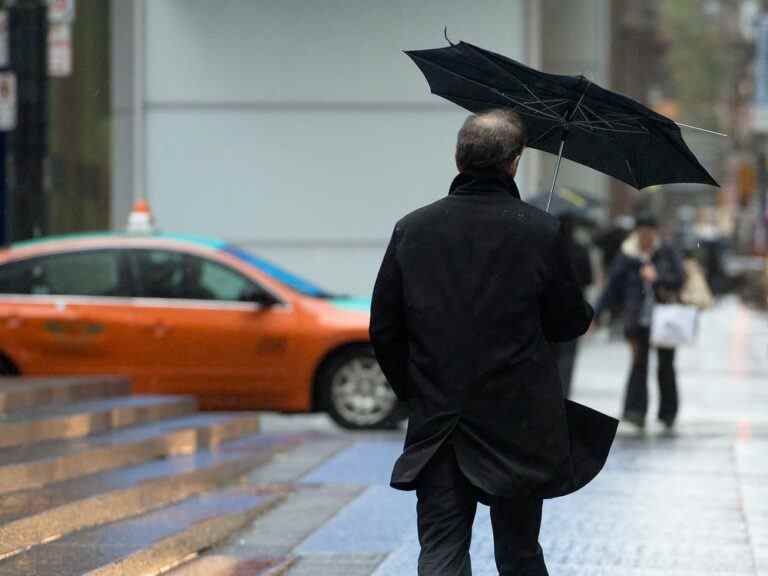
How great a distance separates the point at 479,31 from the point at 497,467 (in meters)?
12.2

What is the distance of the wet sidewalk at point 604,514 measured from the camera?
762 cm

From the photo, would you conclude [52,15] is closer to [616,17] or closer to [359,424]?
[359,424]

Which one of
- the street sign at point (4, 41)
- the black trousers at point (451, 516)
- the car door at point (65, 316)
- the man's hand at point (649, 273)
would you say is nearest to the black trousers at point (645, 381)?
the man's hand at point (649, 273)

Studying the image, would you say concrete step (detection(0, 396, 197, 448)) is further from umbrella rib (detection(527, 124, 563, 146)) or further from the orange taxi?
umbrella rib (detection(527, 124, 563, 146))

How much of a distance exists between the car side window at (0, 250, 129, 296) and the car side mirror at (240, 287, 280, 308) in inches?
36.3

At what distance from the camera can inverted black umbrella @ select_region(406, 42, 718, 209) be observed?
18.2ft

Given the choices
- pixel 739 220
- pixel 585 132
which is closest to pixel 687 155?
pixel 585 132

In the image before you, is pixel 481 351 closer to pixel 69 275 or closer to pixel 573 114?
pixel 573 114

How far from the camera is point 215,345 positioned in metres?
13.5

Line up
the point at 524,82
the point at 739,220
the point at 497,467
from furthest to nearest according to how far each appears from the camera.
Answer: the point at 739,220
the point at 524,82
the point at 497,467

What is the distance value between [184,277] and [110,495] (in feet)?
17.1

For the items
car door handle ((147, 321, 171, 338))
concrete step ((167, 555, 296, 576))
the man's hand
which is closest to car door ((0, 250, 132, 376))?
car door handle ((147, 321, 171, 338))

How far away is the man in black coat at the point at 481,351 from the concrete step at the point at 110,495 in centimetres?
Result: 266

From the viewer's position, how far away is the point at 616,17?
170ft
